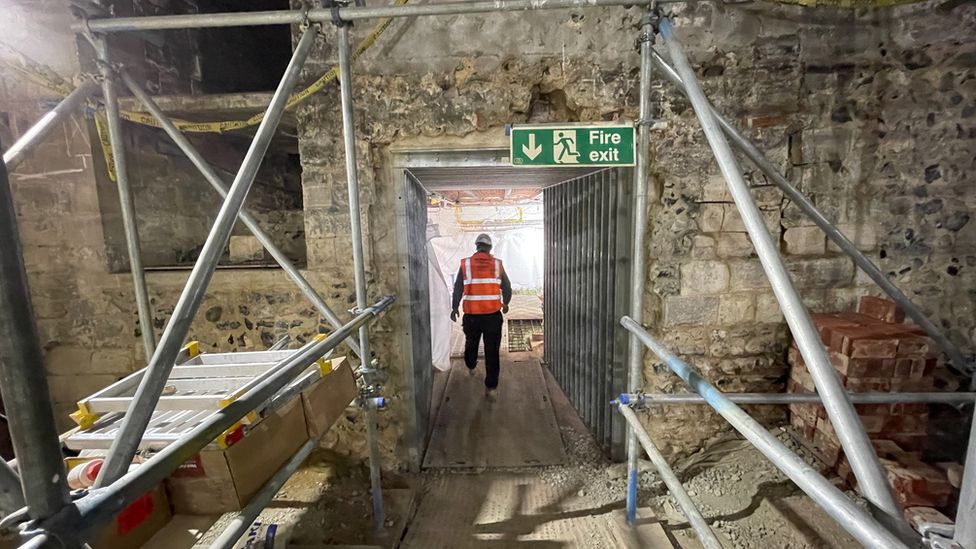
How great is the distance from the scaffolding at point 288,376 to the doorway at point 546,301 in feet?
2.69

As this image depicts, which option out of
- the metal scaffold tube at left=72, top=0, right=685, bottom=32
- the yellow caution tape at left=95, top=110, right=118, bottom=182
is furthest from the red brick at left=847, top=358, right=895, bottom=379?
the yellow caution tape at left=95, top=110, right=118, bottom=182

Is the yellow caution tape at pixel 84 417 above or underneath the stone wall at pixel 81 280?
underneath

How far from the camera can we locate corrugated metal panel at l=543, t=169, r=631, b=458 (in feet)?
10.1

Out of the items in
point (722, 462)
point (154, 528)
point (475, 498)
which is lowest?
point (475, 498)

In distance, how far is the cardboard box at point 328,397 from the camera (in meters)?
1.87

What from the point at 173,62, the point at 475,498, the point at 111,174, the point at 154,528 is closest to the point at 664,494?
the point at 475,498

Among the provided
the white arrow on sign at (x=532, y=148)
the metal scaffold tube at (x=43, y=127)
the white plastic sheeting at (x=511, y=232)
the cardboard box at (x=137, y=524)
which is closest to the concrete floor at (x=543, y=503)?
the cardboard box at (x=137, y=524)

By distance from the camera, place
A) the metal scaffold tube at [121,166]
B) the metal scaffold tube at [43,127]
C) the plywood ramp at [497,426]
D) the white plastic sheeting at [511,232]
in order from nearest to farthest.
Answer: the metal scaffold tube at [43,127]
the metal scaffold tube at [121,166]
the plywood ramp at [497,426]
the white plastic sheeting at [511,232]

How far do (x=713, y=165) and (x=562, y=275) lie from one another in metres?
2.13

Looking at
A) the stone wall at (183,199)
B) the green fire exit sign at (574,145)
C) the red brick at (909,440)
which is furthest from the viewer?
the stone wall at (183,199)

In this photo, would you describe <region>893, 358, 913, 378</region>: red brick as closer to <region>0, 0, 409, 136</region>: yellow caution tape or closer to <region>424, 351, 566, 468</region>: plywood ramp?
<region>424, 351, 566, 468</region>: plywood ramp

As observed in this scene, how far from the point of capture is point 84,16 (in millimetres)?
1936

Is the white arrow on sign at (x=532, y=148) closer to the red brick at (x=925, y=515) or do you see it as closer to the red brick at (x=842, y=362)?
the red brick at (x=842, y=362)

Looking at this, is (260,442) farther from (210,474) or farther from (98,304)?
(98,304)
